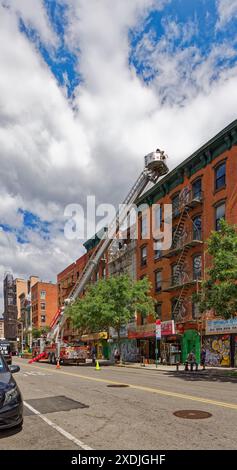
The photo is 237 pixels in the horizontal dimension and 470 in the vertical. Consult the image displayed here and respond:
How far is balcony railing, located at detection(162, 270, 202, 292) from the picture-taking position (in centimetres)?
3422

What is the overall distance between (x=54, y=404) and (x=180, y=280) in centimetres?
2543

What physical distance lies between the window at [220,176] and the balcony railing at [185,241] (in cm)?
424

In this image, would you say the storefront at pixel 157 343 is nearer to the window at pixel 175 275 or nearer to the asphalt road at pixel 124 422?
the window at pixel 175 275

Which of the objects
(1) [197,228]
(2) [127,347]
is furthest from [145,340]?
(1) [197,228]

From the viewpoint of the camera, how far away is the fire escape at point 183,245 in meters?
35.0

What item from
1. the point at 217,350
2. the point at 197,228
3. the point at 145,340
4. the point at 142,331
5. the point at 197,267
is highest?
the point at 197,228

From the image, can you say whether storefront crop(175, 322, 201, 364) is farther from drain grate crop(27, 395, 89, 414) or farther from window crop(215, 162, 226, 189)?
drain grate crop(27, 395, 89, 414)

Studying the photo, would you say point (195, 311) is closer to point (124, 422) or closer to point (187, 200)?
point (187, 200)

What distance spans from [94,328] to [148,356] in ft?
19.8

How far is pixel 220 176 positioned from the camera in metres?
32.9

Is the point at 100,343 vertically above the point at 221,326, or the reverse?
the point at 221,326

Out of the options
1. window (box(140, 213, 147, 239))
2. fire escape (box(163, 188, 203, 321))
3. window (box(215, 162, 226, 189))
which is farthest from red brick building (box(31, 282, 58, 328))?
window (box(215, 162, 226, 189))

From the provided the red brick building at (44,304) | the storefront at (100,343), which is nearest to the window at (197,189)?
the storefront at (100,343)

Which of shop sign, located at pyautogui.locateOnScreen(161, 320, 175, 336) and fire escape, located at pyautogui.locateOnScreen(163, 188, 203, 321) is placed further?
shop sign, located at pyautogui.locateOnScreen(161, 320, 175, 336)
